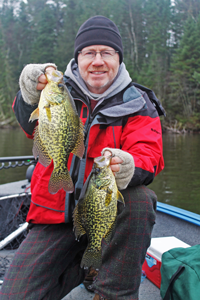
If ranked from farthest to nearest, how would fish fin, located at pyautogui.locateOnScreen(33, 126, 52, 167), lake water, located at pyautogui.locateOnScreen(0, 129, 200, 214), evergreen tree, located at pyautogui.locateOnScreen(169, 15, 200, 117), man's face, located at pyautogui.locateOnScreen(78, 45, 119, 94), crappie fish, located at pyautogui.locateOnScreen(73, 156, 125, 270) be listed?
evergreen tree, located at pyautogui.locateOnScreen(169, 15, 200, 117) → lake water, located at pyautogui.locateOnScreen(0, 129, 200, 214) → man's face, located at pyautogui.locateOnScreen(78, 45, 119, 94) → fish fin, located at pyautogui.locateOnScreen(33, 126, 52, 167) → crappie fish, located at pyautogui.locateOnScreen(73, 156, 125, 270)

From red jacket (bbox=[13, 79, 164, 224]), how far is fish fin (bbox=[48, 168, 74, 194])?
14.7 inches

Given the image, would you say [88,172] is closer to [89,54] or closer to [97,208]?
[97,208]

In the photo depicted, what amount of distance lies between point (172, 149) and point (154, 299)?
1911cm

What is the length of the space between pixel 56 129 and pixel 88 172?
24.0 inches

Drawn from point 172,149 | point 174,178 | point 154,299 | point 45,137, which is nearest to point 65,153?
point 45,137

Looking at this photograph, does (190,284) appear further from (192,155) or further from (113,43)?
(192,155)

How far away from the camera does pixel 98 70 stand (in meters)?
2.42

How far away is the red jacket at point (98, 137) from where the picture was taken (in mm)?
2249

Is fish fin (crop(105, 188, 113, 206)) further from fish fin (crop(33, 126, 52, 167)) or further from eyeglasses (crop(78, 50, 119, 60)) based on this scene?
eyeglasses (crop(78, 50, 119, 60))

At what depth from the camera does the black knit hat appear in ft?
8.02

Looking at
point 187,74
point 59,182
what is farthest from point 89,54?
point 187,74

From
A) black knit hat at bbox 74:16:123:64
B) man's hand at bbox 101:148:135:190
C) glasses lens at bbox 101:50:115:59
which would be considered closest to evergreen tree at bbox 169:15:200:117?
black knit hat at bbox 74:16:123:64

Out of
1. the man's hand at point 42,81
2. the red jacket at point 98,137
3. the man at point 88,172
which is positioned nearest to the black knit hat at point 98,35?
the man at point 88,172

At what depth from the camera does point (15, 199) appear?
3766 mm
